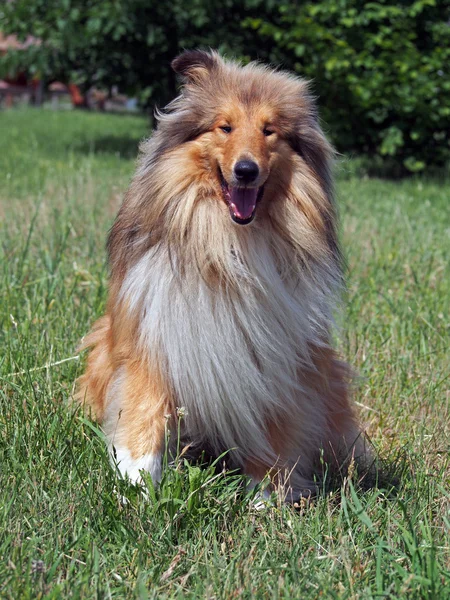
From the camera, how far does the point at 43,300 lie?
4.29m

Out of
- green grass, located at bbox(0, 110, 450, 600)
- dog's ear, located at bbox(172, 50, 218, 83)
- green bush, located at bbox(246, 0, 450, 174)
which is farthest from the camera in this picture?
green bush, located at bbox(246, 0, 450, 174)

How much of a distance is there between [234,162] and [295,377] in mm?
899

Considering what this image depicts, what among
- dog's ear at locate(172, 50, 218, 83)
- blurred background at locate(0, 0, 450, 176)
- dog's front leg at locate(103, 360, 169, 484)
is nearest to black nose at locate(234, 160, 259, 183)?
dog's ear at locate(172, 50, 218, 83)

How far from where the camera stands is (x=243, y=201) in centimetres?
287

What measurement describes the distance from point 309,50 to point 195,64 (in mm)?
7762

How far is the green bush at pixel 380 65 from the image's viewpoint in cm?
998

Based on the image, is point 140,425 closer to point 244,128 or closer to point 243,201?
point 243,201

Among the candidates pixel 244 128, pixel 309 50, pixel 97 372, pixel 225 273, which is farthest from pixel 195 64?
pixel 309 50

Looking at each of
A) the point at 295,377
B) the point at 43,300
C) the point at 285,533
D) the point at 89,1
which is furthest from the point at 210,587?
the point at 89,1

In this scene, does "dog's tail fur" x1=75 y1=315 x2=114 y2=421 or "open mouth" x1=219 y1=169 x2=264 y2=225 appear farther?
"dog's tail fur" x1=75 y1=315 x2=114 y2=421

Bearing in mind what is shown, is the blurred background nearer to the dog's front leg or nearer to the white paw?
the dog's front leg

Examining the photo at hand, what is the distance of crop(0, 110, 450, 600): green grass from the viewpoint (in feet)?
7.72

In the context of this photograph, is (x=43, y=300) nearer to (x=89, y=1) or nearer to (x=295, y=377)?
(x=295, y=377)

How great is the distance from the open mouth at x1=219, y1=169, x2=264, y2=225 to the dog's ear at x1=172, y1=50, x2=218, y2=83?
0.47 m
